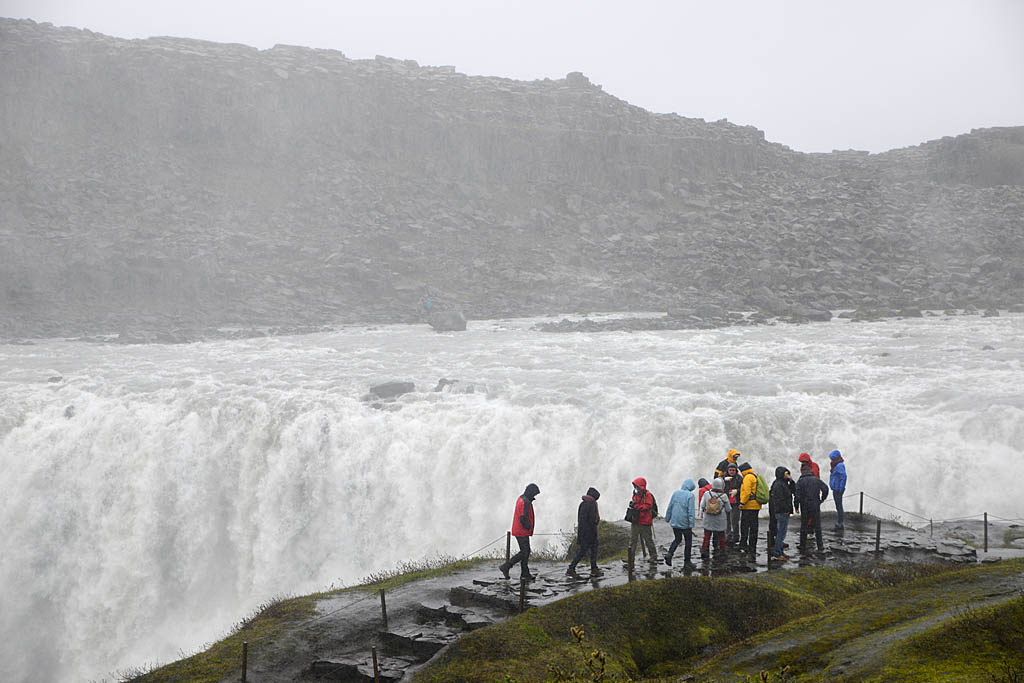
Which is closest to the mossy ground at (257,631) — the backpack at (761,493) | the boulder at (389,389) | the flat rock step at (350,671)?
the flat rock step at (350,671)

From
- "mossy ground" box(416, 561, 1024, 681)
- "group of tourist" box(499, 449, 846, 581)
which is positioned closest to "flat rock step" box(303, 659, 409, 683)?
"mossy ground" box(416, 561, 1024, 681)

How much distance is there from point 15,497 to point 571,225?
63.8 m

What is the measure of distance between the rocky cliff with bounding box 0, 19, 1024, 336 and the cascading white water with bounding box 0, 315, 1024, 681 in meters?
27.6

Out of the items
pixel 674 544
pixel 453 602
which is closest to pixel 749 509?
pixel 674 544

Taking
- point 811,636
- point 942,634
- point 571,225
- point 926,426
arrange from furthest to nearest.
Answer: point 571,225
point 926,426
point 811,636
point 942,634

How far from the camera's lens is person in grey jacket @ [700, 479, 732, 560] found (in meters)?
17.3

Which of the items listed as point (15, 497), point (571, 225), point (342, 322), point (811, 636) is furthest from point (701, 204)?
point (811, 636)

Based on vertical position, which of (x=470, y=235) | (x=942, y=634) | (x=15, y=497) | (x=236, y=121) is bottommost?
(x=15, y=497)

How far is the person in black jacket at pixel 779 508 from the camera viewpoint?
1733cm

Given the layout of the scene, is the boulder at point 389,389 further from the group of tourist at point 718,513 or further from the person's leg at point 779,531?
the person's leg at point 779,531

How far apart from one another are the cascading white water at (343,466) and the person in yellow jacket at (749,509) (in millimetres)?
7878

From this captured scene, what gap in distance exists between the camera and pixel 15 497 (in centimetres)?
2848

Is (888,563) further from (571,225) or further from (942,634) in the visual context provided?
(571,225)

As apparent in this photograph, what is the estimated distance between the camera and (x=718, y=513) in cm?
1734
